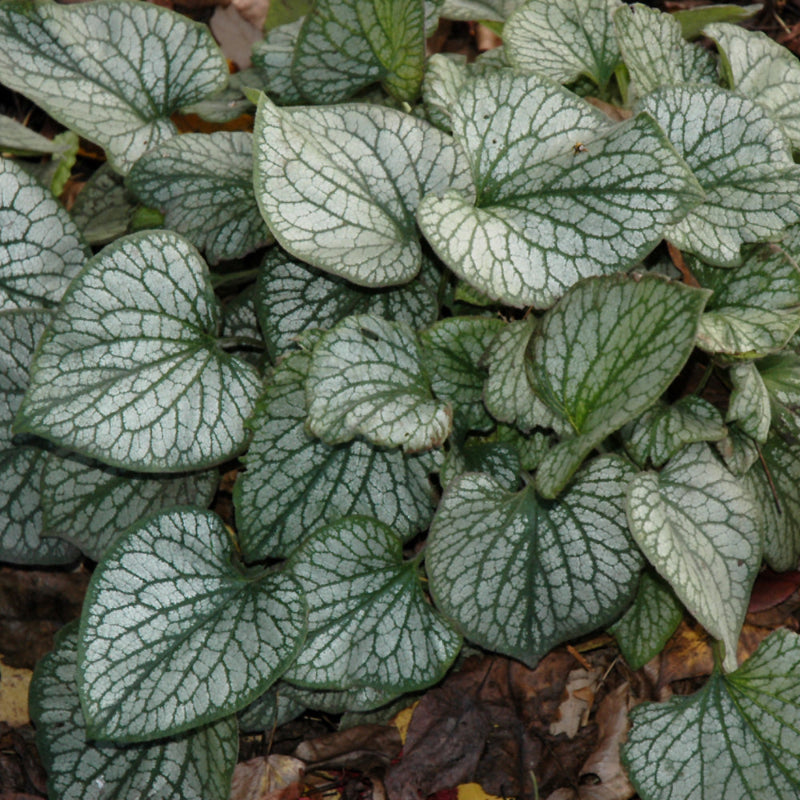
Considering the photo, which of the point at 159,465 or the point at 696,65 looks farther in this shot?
the point at 696,65

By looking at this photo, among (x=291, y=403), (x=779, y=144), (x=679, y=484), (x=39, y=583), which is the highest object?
(x=779, y=144)

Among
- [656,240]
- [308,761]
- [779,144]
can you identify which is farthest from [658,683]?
[779,144]

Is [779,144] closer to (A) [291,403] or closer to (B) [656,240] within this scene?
(B) [656,240]

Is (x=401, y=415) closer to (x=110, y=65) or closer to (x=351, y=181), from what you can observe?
(x=351, y=181)

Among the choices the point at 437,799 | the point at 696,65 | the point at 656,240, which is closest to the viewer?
the point at 656,240

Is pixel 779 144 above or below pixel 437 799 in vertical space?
above

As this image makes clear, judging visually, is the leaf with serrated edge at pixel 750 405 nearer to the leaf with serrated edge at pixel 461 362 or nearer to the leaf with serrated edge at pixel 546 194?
the leaf with serrated edge at pixel 546 194
